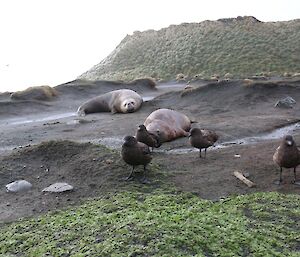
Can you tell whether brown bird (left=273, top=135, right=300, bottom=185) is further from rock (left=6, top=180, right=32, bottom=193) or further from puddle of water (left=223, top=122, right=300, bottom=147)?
rock (left=6, top=180, right=32, bottom=193)

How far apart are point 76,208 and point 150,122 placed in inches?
218

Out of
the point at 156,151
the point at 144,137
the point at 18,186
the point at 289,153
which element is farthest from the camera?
the point at 156,151

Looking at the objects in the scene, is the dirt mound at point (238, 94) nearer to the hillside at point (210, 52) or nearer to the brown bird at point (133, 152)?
the brown bird at point (133, 152)

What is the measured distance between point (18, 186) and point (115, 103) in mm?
10810

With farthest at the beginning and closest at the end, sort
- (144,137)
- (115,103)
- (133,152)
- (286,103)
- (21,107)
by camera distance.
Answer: (21,107)
(115,103)
(286,103)
(144,137)
(133,152)

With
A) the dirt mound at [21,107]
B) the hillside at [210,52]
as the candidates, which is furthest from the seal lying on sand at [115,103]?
the hillside at [210,52]

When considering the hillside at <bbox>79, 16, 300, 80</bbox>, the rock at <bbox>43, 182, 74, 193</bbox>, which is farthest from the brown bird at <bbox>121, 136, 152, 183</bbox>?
the hillside at <bbox>79, 16, 300, 80</bbox>

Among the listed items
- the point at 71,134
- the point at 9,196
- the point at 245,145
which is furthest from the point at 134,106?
the point at 9,196

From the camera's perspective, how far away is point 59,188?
323 inches

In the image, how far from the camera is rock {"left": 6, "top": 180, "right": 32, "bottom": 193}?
8.41 metres

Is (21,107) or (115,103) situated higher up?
(21,107)

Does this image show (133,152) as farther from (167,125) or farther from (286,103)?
(286,103)

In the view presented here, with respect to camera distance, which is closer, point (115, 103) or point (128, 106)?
point (128, 106)

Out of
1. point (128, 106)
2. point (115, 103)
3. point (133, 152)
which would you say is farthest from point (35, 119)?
point (133, 152)
